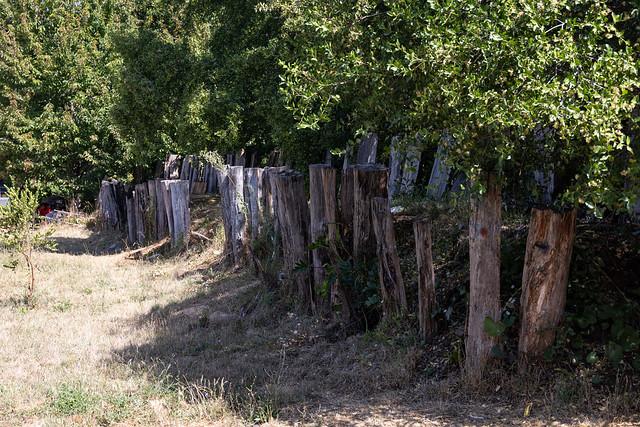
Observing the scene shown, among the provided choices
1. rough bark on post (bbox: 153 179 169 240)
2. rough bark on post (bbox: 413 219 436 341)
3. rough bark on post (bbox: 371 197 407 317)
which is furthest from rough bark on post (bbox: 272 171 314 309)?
rough bark on post (bbox: 153 179 169 240)

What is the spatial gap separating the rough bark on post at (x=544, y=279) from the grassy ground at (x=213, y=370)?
0.42 m

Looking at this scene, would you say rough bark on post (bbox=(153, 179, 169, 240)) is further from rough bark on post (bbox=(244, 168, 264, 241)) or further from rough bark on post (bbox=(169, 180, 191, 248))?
rough bark on post (bbox=(244, 168, 264, 241))

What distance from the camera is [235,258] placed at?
459 inches

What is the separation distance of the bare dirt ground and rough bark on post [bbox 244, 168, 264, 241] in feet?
2.66

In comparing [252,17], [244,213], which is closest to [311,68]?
[244,213]

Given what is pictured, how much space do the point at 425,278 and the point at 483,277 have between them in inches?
35.1

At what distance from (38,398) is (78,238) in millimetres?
14395

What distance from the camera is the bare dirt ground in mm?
5484

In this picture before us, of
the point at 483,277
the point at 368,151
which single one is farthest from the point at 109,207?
the point at 483,277

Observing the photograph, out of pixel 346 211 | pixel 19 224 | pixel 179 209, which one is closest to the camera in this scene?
pixel 346 211

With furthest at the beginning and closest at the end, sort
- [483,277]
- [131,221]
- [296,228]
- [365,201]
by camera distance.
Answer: [131,221]
[296,228]
[365,201]
[483,277]

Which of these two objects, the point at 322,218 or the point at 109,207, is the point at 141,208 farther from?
the point at 322,218

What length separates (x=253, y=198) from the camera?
11336 millimetres

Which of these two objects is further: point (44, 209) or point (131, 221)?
point (44, 209)
